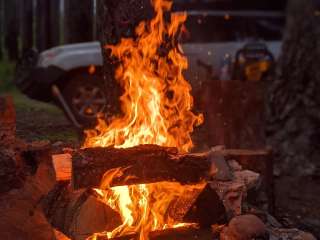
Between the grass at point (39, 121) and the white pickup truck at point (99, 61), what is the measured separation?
370mm

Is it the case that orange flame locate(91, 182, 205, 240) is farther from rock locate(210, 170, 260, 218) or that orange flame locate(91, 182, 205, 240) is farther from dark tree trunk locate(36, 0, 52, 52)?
dark tree trunk locate(36, 0, 52, 52)

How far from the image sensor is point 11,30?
21266mm

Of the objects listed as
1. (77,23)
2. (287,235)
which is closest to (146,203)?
(287,235)

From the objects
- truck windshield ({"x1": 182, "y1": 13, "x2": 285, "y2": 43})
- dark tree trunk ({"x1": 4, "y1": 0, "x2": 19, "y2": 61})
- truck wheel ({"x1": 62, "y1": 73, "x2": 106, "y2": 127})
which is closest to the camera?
truck wheel ({"x1": 62, "y1": 73, "x2": 106, "y2": 127})

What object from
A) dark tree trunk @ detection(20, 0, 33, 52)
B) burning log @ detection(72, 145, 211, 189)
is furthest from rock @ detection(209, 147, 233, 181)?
dark tree trunk @ detection(20, 0, 33, 52)

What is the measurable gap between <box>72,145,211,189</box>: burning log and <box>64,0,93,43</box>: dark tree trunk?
8.85 m

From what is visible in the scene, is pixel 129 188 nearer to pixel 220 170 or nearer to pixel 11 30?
pixel 220 170

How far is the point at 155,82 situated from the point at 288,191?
328 cm

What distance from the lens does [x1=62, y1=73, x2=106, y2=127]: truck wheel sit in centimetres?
1140

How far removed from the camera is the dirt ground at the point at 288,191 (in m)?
7.16

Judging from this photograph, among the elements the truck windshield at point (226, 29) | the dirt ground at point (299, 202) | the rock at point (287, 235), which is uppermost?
the truck windshield at point (226, 29)

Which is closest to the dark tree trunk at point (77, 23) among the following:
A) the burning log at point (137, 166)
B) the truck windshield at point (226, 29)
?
the truck windshield at point (226, 29)

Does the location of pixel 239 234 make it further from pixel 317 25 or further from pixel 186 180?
pixel 317 25

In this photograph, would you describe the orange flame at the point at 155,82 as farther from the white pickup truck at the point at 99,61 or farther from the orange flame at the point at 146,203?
the white pickup truck at the point at 99,61
